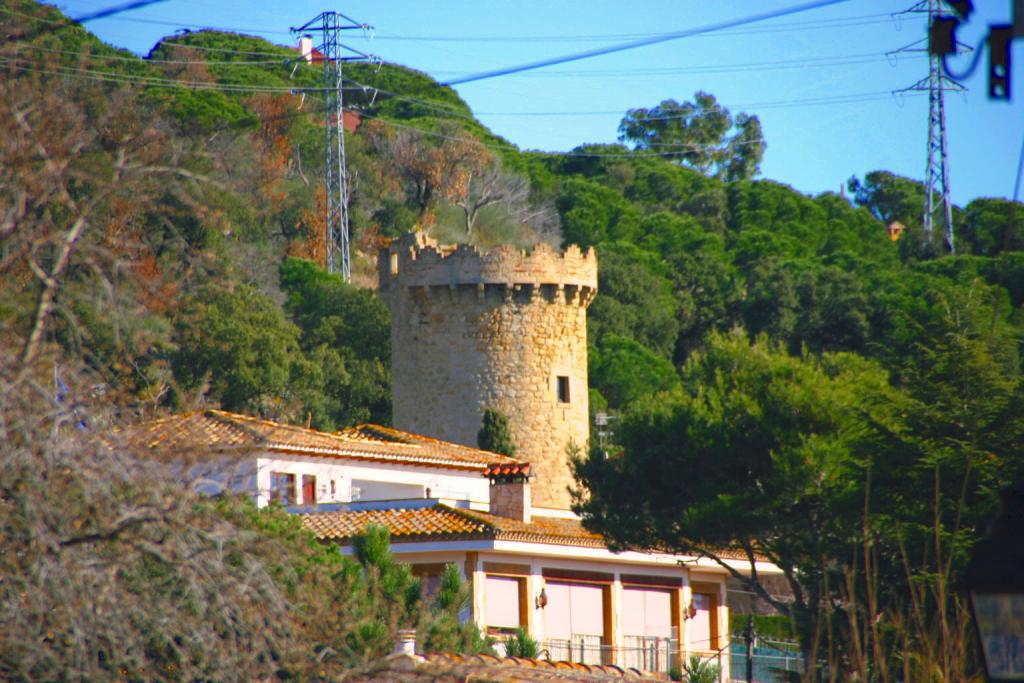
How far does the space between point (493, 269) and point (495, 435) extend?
387 cm

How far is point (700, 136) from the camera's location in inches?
3588

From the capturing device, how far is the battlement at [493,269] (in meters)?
36.7

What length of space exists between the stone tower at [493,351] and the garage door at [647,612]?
7643 mm

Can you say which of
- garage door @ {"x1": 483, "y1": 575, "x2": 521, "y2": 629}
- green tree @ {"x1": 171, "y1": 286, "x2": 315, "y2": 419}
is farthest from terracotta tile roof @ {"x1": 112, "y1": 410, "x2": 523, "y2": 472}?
green tree @ {"x1": 171, "y1": 286, "x2": 315, "y2": 419}

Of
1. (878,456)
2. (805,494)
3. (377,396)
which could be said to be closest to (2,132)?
(878,456)

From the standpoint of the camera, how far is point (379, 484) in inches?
1154

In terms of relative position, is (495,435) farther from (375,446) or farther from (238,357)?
(238,357)

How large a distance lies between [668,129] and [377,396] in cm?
5028

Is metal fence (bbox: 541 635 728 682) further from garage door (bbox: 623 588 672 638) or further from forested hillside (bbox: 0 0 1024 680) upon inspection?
forested hillside (bbox: 0 0 1024 680)

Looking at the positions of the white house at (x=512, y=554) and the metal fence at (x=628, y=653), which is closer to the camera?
the white house at (x=512, y=554)

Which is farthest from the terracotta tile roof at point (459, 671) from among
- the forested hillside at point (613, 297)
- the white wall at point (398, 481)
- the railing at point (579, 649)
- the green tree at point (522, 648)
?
the white wall at point (398, 481)

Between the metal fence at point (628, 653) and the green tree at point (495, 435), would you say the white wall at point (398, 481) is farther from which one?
the metal fence at point (628, 653)

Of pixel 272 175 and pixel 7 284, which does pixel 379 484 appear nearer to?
pixel 7 284

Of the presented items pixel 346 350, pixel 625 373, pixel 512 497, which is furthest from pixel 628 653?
pixel 625 373
